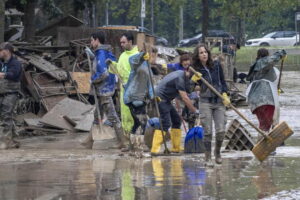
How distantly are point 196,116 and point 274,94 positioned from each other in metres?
1.84

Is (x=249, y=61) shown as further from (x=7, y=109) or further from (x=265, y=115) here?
(x=265, y=115)

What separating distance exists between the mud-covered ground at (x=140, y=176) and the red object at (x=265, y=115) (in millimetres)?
477

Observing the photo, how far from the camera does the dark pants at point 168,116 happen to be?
14.3 m

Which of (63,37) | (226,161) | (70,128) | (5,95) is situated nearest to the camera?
(226,161)

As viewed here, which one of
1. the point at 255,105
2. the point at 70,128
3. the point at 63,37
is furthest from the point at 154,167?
the point at 63,37

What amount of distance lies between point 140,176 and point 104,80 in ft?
12.4

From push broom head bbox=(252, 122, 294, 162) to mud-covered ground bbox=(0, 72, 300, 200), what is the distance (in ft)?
0.47

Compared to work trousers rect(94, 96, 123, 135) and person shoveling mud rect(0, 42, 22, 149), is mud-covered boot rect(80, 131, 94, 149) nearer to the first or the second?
work trousers rect(94, 96, 123, 135)

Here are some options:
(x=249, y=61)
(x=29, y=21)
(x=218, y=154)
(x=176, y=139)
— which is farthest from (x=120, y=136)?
(x=249, y=61)

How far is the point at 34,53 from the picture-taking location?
2225cm

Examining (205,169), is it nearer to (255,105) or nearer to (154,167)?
(154,167)

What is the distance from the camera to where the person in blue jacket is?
1501cm

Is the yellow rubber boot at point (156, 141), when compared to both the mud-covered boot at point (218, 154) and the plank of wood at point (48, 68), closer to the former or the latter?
the mud-covered boot at point (218, 154)

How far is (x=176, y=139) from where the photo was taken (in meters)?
14.6
